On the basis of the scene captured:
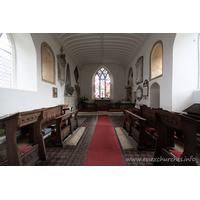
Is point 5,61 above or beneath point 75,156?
above

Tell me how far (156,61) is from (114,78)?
684 cm

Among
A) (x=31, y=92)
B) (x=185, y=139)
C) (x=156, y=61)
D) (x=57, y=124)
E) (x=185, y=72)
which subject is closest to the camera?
(x=185, y=139)

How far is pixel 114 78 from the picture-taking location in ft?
38.1

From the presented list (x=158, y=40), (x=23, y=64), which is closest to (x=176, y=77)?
(x=158, y=40)

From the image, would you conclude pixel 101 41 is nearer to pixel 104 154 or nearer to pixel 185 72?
pixel 185 72

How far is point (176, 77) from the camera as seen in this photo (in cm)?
354

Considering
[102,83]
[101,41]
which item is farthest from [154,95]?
[102,83]

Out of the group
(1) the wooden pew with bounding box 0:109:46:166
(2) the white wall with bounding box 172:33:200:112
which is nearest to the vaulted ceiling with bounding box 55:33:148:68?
(2) the white wall with bounding box 172:33:200:112

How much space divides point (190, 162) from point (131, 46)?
773 centimetres

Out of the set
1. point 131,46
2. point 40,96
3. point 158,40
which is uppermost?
point 131,46

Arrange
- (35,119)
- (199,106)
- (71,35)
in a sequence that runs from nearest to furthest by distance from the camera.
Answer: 1. (35,119)
2. (199,106)
3. (71,35)

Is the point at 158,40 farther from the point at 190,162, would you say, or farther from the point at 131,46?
the point at 190,162

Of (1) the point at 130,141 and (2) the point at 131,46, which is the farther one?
(2) the point at 131,46

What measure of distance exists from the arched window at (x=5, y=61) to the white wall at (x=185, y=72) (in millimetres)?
6148
